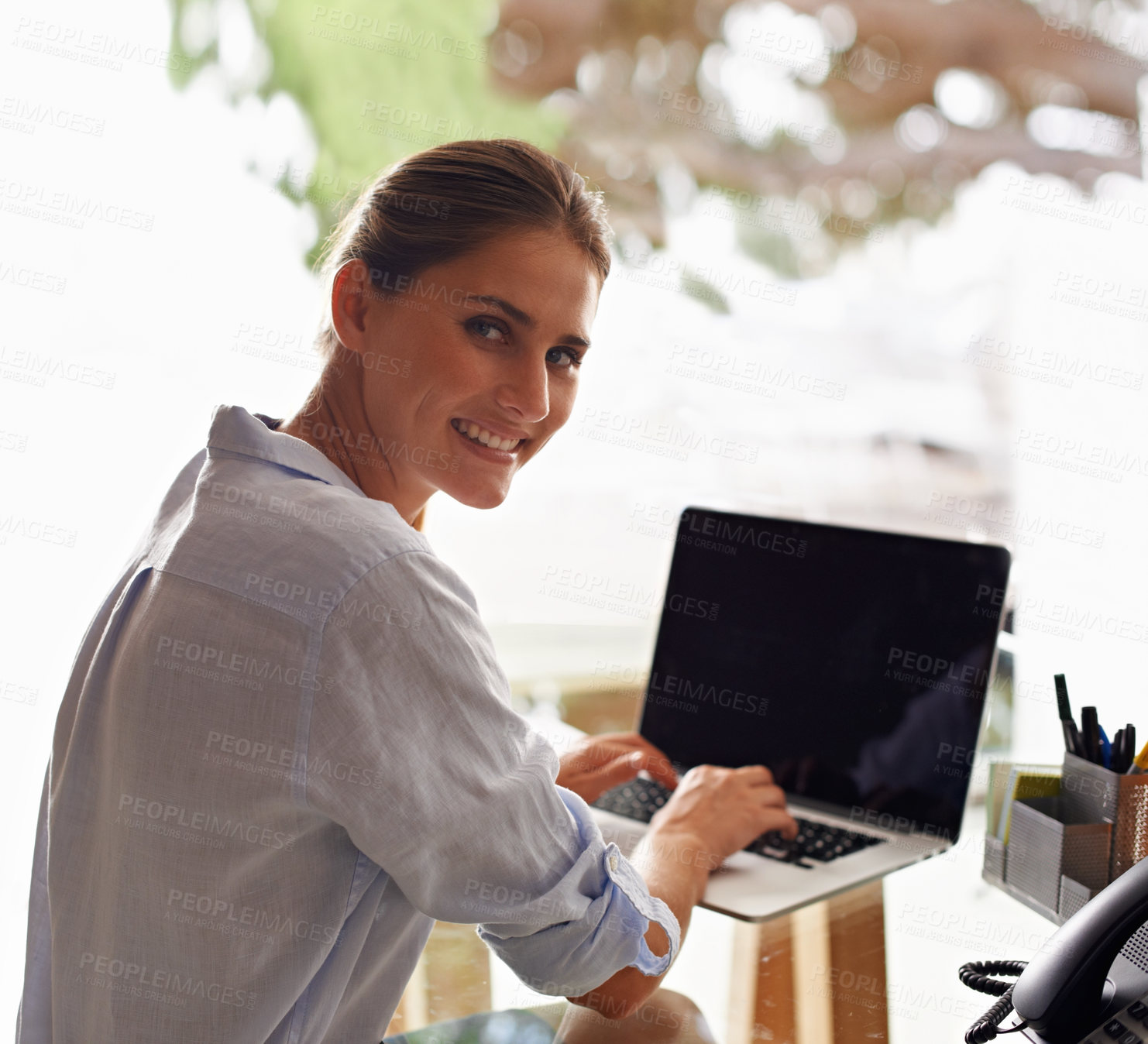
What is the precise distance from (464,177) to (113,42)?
1.31 meters

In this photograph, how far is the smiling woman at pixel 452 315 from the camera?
0.84 metres

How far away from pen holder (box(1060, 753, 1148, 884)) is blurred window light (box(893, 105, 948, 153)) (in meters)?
1.95

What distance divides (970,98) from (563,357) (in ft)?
6.42

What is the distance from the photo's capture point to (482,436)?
903 mm

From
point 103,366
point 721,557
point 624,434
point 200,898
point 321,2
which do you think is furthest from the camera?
point 624,434

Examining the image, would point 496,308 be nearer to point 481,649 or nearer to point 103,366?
point 481,649

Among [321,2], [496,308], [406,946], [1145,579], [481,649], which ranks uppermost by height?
[321,2]

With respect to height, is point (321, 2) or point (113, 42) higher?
point (321, 2)

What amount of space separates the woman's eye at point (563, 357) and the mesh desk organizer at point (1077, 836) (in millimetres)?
Answer: 650

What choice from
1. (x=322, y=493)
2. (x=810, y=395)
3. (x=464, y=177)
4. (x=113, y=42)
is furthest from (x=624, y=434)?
(x=322, y=493)

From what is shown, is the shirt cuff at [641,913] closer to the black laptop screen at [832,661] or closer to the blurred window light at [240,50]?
the black laptop screen at [832,661]

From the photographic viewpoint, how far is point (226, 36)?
201 centimetres
